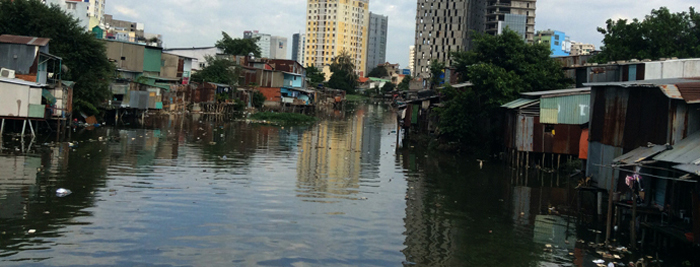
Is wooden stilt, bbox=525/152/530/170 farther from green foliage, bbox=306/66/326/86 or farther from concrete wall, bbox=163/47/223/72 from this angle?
green foliage, bbox=306/66/326/86

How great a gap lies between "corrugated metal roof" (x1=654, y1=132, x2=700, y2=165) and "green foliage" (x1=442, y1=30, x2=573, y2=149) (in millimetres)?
15061

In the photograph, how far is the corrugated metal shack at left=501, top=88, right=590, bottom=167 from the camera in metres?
23.1

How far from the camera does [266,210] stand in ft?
50.6

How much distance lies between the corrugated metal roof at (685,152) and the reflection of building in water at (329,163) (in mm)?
9139

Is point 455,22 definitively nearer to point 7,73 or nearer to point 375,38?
point 375,38

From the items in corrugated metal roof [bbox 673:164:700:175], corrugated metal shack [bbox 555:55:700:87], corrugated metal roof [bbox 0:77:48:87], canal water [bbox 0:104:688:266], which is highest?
corrugated metal shack [bbox 555:55:700:87]

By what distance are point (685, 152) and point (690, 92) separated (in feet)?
5.48

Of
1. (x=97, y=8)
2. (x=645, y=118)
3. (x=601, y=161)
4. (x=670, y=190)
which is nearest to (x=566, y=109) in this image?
(x=601, y=161)

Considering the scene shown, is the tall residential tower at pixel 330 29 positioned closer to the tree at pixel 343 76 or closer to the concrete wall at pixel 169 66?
the tree at pixel 343 76

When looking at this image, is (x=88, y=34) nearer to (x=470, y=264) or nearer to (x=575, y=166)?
(x=575, y=166)

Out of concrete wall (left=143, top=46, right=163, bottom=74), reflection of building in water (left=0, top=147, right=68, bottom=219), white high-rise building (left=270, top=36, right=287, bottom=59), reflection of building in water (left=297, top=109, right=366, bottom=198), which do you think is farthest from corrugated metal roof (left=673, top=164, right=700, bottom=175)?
white high-rise building (left=270, top=36, right=287, bottom=59)

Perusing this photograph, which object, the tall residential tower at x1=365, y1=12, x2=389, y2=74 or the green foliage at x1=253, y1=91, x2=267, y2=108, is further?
the tall residential tower at x1=365, y1=12, x2=389, y2=74

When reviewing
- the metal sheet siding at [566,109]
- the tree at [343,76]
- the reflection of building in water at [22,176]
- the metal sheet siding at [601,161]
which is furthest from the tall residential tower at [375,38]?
the metal sheet siding at [601,161]

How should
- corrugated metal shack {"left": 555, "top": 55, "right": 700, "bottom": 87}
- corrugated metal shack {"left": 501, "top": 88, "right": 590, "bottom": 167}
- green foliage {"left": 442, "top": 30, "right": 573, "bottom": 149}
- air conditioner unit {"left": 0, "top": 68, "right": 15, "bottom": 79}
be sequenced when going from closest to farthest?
corrugated metal shack {"left": 555, "top": 55, "right": 700, "bottom": 87}
corrugated metal shack {"left": 501, "top": 88, "right": 590, "bottom": 167}
air conditioner unit {"left": 0, "top": 68, "right": 15, "bottom": 79}
green foliage {"left": 442, "top": 30, "right": 573, "bottom": 149}
